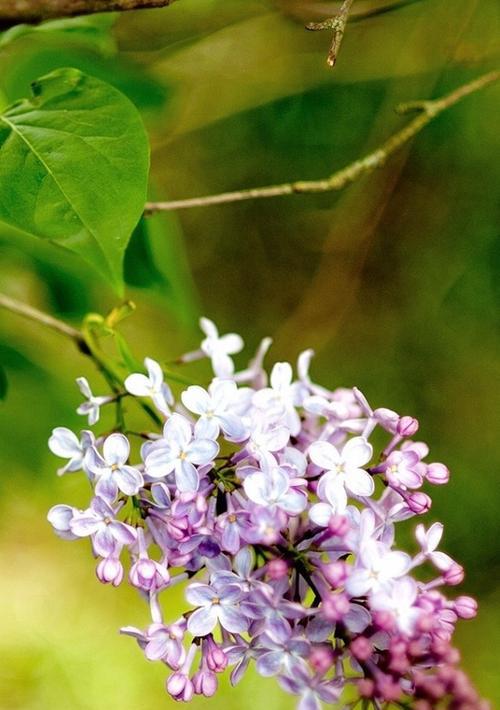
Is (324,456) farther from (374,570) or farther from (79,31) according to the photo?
(79,31)

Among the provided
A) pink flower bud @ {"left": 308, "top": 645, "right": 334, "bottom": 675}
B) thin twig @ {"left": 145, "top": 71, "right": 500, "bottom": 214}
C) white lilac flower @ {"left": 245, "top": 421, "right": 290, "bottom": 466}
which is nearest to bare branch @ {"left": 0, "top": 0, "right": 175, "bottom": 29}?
thin twig @ {"left": 145, "top": 71, "right": 500, "bottom": 214}

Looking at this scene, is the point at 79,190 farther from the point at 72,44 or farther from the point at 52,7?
the point at 72,44

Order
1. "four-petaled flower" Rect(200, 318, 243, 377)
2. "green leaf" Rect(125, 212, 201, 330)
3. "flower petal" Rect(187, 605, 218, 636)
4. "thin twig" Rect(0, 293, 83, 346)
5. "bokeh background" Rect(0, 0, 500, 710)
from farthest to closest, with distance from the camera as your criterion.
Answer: "bokeh background" Rect(0, 0, 500, 710), "green leaf" Rect(125, 212, 201, 330), "thin twig" Rect(0, 293, 83, 346), "four-petaled flower" Rect(200, 318, 243, 377), "flower petal" Rect(187, 605, 218, 636)

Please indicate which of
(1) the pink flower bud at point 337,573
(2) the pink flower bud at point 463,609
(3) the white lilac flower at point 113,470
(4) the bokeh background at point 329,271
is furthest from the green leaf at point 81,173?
(4) the bokeh background at point 329,271

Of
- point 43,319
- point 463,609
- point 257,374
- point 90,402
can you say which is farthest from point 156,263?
point 463,609

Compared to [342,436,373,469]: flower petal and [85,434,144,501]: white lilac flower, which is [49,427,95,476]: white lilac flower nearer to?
[85,434,144,501]: white lilac flower

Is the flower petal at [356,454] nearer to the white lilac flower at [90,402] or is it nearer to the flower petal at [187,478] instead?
the flower petal at [187,478]
